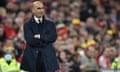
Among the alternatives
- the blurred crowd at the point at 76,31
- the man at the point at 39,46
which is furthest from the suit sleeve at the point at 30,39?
the blurred crowd at the point at 76,31

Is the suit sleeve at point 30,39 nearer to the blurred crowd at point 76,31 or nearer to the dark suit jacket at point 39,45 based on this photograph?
the dark suit jacket at point 39,45

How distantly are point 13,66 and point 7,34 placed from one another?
3261 mm

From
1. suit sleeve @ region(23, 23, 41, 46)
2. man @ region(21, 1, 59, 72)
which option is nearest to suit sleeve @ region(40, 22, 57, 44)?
man @ region(21, 1, 59, 72)

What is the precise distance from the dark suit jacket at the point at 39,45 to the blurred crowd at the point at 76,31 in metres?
3.11

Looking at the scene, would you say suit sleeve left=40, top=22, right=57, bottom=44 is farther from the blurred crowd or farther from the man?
the blurred crowd

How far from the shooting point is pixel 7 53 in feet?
52.9

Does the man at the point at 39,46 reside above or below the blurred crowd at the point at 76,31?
above

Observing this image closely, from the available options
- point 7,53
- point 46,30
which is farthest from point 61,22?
point 46,30

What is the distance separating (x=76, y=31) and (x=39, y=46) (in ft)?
23.4

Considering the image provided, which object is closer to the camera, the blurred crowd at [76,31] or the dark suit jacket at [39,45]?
the dark suit jacket at [39,45]

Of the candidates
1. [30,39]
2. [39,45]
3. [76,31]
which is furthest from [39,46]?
[76,31]

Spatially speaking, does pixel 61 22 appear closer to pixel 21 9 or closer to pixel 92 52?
pixel 21 9

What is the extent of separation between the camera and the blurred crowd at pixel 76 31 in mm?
16672

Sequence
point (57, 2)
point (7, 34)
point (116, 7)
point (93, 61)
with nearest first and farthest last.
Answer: point (93, 61) < point (7, 34) < point (57, 2) < point (116, 7)
